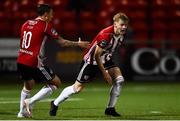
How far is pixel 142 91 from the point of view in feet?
58.4

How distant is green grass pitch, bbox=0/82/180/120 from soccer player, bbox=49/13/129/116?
362mm

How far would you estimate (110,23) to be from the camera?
23.0 meters

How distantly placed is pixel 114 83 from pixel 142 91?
6.45m

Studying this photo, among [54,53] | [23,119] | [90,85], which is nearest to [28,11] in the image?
[54,53]

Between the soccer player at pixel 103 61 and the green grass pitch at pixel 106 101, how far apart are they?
36 centimetres

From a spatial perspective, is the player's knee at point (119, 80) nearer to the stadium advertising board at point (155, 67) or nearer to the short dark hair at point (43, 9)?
the short dark hair at point (43, 9)

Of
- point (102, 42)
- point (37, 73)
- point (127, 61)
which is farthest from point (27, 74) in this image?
point (127, 61)

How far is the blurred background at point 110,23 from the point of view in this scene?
20406 millimetres

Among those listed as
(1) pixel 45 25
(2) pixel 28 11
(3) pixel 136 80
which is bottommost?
(3) pixel 136 80

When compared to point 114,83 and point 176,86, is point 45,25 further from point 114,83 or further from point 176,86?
point 176,86

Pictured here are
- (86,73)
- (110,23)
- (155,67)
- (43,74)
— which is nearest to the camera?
(43,74)

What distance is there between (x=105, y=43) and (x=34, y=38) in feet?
3.86

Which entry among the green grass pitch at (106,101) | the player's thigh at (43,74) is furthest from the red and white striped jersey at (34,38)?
the green grass pitch at (106,101)

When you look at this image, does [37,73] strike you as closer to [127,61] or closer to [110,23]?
[127,61]
